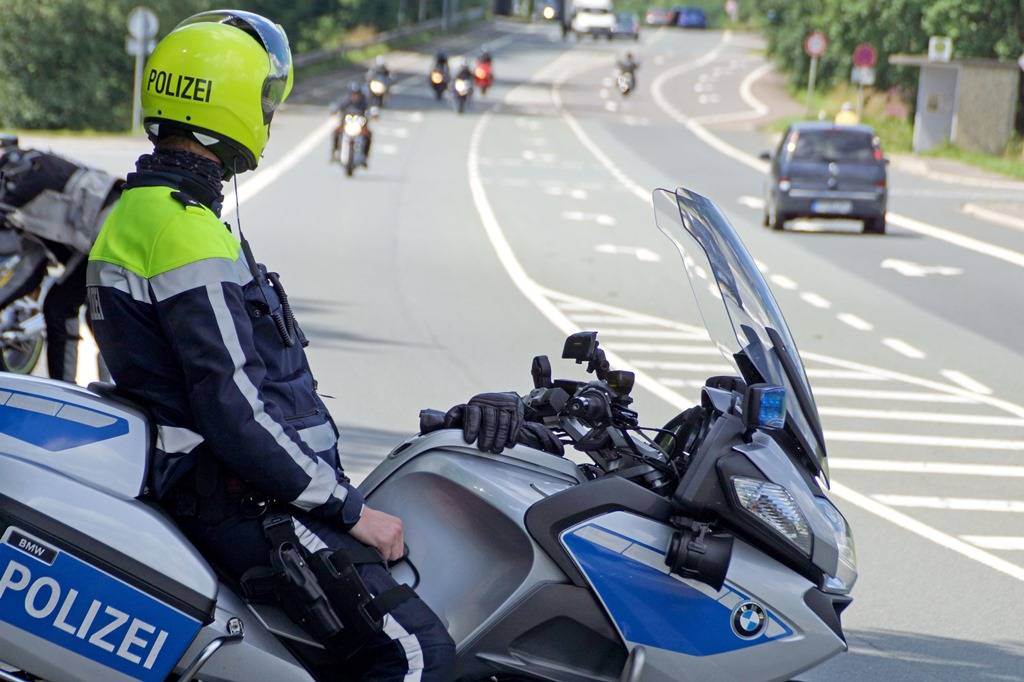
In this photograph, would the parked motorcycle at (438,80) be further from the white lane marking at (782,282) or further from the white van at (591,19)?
the white van at (591,19)

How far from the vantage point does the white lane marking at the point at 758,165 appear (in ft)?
74.2

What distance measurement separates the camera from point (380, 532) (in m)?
3.69

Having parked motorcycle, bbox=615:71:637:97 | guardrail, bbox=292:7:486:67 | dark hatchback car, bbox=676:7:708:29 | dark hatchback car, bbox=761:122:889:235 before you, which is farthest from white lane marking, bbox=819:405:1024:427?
dark hatchback car, bbox=676:7:708:29

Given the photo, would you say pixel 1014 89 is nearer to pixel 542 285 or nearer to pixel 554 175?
pixel 554 175

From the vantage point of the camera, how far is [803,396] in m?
4.04

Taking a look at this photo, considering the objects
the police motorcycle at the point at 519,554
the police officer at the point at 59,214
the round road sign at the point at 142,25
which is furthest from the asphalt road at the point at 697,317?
the round road sign at the point at 142,25

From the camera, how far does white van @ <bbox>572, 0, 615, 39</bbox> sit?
98500mm

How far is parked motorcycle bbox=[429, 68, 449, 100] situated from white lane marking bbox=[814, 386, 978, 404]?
44.8m

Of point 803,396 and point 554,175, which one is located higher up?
point 803,396

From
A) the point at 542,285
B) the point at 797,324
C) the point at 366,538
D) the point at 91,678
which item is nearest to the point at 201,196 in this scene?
the point at 366,538

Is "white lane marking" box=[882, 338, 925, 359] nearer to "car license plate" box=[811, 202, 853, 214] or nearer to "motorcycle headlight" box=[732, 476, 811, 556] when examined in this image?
"motorcycle headlight" box=[732, 476, 811, 556]

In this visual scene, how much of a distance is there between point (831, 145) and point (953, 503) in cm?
1776

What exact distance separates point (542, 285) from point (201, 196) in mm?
13171

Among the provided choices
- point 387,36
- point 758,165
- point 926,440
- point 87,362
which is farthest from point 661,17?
point 87,362
